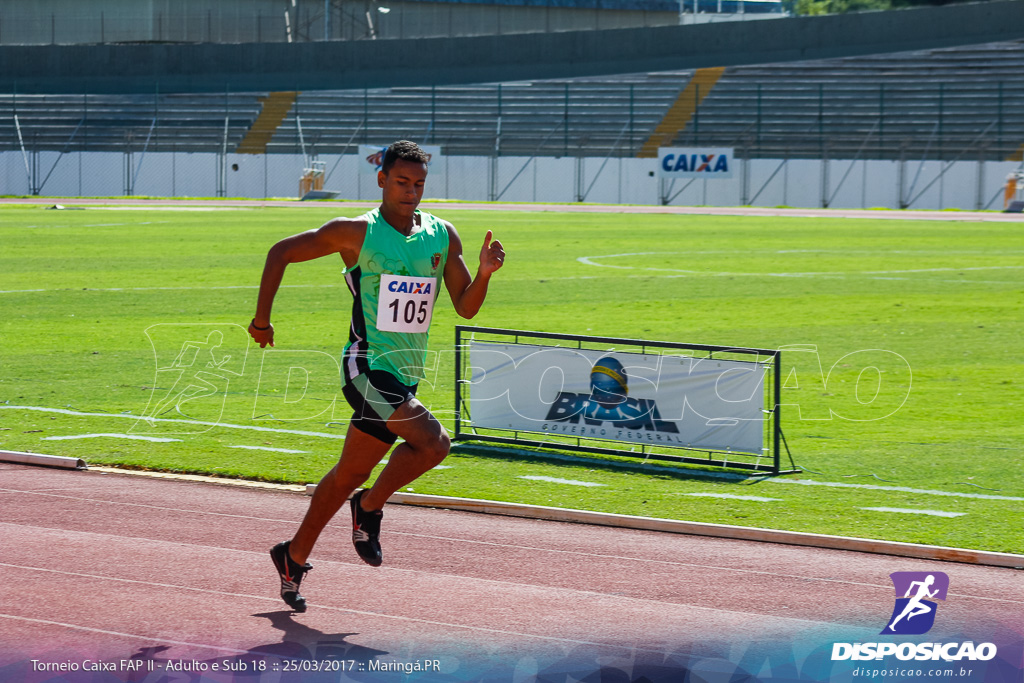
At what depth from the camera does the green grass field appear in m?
8.59

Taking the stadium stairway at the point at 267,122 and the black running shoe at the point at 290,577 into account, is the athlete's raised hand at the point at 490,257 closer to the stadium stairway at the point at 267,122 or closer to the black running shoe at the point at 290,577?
the black running shoe at the point at 290,577

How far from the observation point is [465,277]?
5891 mm

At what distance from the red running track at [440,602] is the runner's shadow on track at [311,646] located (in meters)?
0.01

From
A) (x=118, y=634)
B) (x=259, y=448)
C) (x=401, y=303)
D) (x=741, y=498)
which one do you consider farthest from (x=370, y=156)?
(x=118, y=634)

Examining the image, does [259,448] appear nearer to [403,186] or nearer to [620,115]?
[403,186]

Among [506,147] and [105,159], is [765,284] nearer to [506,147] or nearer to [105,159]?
[506,147]

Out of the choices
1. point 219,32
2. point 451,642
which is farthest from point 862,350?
point 219,32

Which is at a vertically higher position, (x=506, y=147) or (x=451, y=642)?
(x=506, y=147)

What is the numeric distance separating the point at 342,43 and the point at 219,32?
10.9m

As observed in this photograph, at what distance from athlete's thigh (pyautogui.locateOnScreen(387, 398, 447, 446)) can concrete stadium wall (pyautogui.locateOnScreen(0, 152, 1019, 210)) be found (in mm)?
43271

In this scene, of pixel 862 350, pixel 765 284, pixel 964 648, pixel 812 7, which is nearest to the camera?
pixel 964 648

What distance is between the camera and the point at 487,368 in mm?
10055

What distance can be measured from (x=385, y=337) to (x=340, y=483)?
2.36 ft
